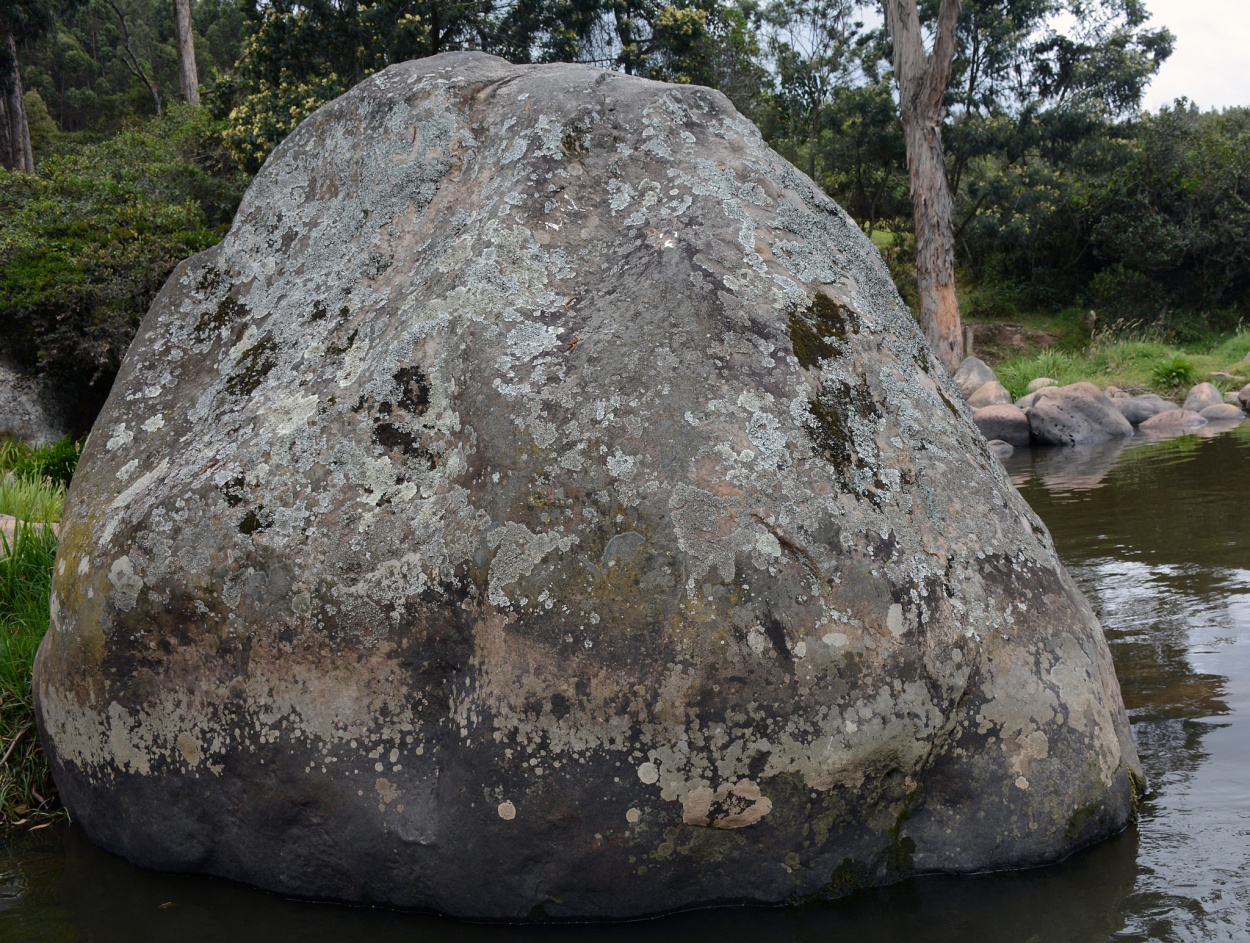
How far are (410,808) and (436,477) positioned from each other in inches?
31.9

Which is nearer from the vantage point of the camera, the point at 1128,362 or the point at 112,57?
the point at 1128,362

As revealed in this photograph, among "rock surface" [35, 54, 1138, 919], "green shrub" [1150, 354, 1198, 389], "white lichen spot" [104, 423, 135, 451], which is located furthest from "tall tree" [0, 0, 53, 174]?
"green shrub" [1150, 354, 1198, 389]

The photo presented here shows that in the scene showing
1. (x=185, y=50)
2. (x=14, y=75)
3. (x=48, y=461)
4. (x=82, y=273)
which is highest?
(x=185, y=50)

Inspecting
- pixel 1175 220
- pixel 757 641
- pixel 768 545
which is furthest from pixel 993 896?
pixel 1175 220

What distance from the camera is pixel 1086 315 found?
2116 cm

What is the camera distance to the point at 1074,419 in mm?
11859

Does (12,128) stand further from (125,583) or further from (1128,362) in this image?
(1128,362)

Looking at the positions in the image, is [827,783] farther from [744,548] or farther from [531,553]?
[531,553]

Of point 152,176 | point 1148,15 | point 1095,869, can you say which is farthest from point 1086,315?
point 1095,869

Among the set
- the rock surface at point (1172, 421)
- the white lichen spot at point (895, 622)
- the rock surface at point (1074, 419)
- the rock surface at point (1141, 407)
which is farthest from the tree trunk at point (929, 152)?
the white lichen spot at point (895, 622)

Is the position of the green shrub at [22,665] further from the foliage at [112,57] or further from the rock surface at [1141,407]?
the foliage at [112,57]

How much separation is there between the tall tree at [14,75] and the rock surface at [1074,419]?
17278 mm

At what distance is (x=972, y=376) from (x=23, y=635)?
554 inches

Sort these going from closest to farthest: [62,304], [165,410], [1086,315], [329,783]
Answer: [329,783] < [165,410] < [62,304] < [1086,315]
